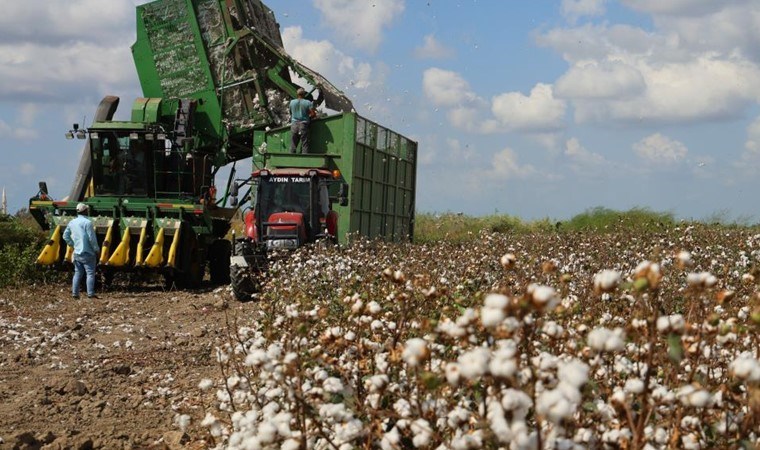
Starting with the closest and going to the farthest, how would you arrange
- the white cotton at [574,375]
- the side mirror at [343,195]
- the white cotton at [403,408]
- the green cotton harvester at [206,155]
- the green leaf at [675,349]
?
the white cotton at [574,375] < the green leaf at [675,349] < the white cotton at [403,408] < the side mirror at [343,195] < the green cotton harvester at [206,155]

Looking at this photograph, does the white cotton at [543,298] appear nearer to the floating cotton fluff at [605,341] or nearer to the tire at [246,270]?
the floating cotton fluff at [605,341]

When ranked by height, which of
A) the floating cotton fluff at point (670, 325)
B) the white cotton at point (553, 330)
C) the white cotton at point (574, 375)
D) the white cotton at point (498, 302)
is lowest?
the white cotton at point (574, 375)

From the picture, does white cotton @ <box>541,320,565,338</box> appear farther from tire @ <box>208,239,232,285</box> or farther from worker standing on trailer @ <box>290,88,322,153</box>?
tire @ <box>208,239,232,285</box>

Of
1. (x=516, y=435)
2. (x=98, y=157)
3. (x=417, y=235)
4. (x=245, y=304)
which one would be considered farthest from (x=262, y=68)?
(x=516, y=435)

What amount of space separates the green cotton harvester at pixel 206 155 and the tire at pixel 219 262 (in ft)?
0.08

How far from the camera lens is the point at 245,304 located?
13.1 metres

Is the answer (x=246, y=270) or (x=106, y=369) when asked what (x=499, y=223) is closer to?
(x=246, y=270)

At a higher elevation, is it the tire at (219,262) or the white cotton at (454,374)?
the white cotton at (454,374)

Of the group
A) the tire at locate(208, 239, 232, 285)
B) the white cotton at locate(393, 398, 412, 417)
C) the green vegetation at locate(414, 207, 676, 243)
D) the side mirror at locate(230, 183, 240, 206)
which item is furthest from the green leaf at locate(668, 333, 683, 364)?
the green vegetation at locate(414, 207, 676, 243)

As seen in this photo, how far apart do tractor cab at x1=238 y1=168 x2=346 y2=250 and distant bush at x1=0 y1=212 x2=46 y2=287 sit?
436cm

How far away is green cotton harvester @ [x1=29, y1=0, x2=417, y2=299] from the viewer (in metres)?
15.7

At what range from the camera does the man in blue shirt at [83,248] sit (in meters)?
14.8

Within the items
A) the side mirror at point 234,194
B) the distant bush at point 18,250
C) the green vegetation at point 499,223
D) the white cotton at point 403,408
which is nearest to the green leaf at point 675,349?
the white cotton at point 403,408

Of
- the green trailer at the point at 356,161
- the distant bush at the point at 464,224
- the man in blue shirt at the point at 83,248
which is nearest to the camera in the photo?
the man in blue shirt at the point at 83,248
